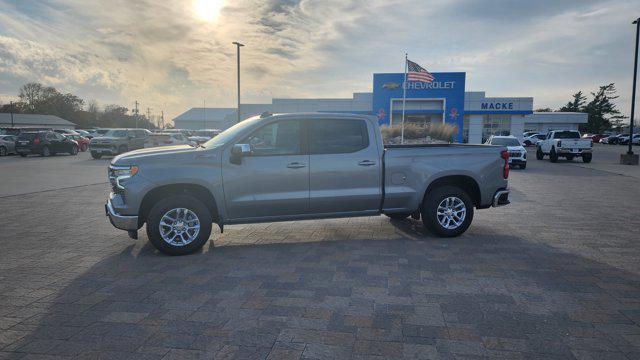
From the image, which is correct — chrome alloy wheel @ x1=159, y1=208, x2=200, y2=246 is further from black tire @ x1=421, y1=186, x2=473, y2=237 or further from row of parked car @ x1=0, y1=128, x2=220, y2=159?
row of parked car @ x1=0, y1=128, x2=220, y2=159

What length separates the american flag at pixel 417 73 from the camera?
72.1ft

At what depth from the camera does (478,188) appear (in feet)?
22.4

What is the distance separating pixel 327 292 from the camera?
4.39 meters

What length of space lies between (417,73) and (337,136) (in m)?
17.4

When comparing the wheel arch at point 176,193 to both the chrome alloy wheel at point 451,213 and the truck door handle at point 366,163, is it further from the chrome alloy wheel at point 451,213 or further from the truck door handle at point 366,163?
the chrome alloy wheel at point 451,213

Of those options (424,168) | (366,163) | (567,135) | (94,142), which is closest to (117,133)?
(94,142)

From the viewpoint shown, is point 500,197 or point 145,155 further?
point 500,197

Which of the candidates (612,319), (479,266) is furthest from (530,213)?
(612,319)

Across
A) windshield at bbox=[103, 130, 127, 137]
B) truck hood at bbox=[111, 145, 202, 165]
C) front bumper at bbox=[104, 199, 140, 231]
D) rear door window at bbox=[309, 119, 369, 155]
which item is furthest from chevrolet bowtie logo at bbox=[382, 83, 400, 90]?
front bumper at bbox=[104, 199, 140, 231]

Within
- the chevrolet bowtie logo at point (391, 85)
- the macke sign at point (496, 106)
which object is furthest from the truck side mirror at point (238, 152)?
the macke sign at point (496, 106)

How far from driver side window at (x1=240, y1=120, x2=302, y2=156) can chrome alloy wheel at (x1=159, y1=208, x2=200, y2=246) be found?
4.22ft

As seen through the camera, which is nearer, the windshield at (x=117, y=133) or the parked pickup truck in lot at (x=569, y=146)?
the parked pickup truck in lot at (x=569, y=146)

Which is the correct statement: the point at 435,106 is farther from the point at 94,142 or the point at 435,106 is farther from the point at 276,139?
the point at 276,139

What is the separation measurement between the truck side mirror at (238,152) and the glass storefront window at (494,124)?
149ft
